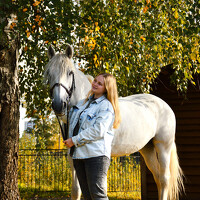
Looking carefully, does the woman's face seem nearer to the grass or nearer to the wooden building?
the wooden building

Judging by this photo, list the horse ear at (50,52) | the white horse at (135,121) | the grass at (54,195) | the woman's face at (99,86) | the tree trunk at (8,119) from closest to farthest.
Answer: the woman's face at (99,86), the white horse at (135,121), the horse ear at (50,52), the tree trunk at (8,119), the grass at (54,195)

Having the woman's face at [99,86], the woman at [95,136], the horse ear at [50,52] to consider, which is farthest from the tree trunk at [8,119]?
the woman's face at [99,86]

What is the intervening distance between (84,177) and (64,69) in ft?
3.83

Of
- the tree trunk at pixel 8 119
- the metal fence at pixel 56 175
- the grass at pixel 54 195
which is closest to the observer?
the tree trunk at pixel 8 119

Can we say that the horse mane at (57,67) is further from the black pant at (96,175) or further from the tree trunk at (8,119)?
the tree trunk at (8,119)

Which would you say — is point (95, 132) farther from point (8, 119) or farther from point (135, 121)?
point (8, 119)

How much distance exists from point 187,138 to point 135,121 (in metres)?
3.35

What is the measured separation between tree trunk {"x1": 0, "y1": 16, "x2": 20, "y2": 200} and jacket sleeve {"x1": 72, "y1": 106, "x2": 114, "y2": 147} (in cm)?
275

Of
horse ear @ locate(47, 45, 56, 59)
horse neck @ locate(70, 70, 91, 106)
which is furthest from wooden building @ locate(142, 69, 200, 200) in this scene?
horse ear @ locate(47, 45, 56, 59)

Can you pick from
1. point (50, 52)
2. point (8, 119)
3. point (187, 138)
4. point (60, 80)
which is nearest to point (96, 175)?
point (60, 80)

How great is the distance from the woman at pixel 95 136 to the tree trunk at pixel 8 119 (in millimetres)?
2556

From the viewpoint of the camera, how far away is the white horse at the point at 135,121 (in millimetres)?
3291

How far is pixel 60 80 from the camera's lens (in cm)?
324

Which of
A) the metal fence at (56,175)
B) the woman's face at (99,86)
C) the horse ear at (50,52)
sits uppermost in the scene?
the horse ear at (50,52)
